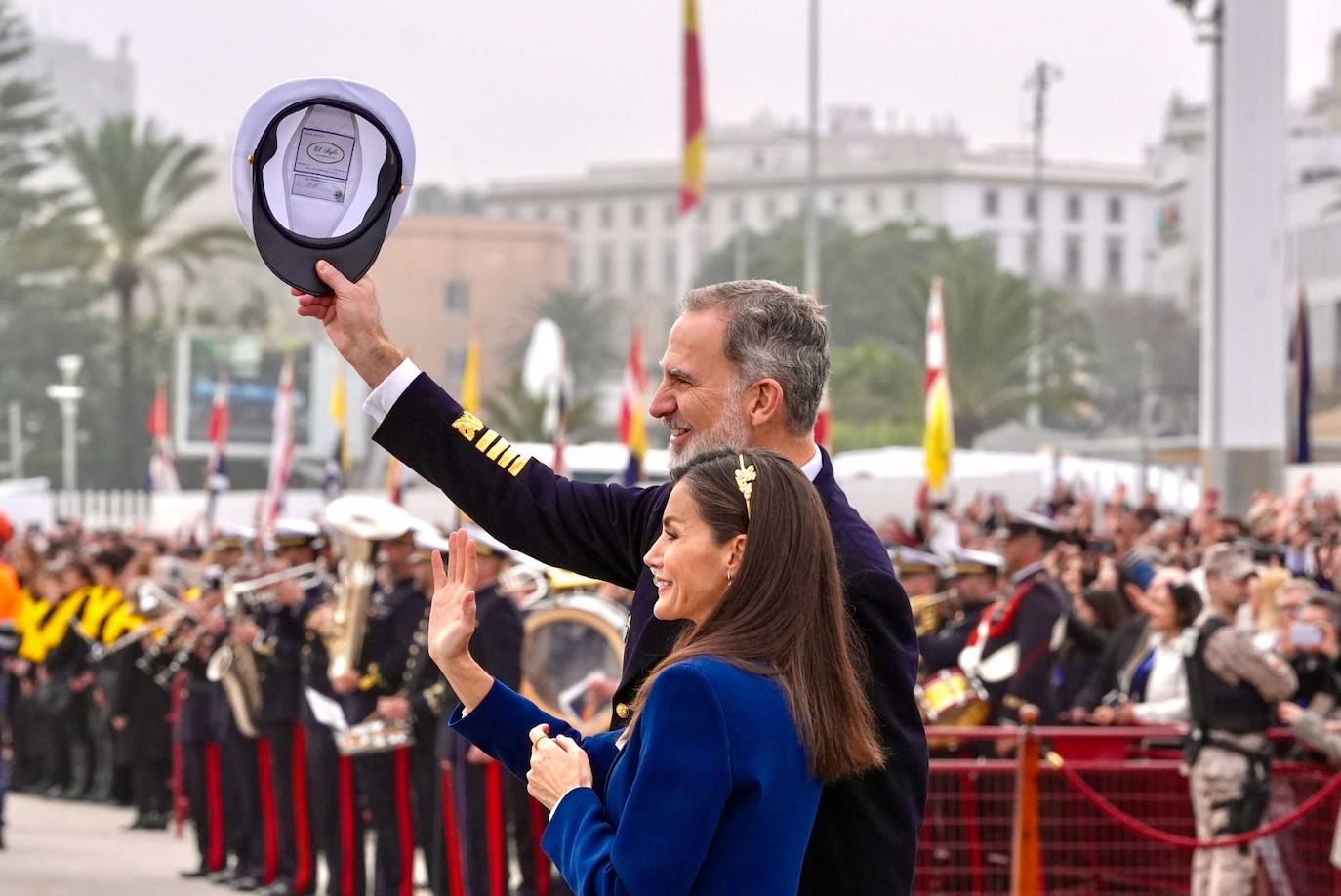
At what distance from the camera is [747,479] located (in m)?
3.62

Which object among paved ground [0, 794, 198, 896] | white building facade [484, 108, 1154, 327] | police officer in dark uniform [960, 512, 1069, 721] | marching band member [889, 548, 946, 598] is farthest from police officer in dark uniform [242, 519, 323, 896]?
white building facade [484, 108, 1154, 327]

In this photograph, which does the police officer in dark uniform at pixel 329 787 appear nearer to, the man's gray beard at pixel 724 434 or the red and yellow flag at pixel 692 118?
the man's gray beard at pixel 724 434

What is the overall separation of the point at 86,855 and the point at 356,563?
4475 millimetres

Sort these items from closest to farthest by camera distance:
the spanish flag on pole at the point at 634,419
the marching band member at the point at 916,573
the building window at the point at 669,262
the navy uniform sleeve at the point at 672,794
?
the navy uniform sleeve at the point at 672,794, the marching band member at the point at 916,573, the spanish flag on pole at the point at 634,419, the building window at the point at 669,262

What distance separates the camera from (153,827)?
17562mm

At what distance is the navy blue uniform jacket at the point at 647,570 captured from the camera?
3.76m

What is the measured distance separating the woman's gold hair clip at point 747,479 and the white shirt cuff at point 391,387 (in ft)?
2.70

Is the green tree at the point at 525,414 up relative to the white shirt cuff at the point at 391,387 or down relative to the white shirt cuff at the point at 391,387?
down

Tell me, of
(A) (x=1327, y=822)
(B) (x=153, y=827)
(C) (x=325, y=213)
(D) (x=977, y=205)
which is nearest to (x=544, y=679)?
(A) (x=1327, y=822)

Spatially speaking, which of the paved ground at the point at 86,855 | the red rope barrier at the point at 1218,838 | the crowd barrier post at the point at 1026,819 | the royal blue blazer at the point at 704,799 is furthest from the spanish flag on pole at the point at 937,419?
the royal blue blazer at the point at 704,799

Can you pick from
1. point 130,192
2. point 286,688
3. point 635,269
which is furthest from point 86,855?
point 635,269

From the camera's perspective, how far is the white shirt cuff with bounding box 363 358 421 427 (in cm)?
418

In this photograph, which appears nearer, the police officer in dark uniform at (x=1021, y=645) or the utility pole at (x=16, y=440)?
the police officer in dark uniform at (x=1021, y=645)

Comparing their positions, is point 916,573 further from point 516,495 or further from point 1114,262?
point 1114,262
